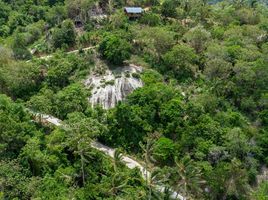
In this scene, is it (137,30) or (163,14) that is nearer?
(137,30)

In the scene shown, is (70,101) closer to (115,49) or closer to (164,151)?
(115,49)

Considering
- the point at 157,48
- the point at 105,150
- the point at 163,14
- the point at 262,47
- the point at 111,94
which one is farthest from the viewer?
the point at 163,14

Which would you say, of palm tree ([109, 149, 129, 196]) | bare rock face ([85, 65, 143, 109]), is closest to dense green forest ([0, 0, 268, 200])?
palm tree ([109, 149, 129, 196])

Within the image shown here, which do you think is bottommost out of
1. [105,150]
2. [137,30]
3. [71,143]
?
[105,150]

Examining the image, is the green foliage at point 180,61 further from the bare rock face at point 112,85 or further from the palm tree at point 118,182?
the palm tree at point 118,182

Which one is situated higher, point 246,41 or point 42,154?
point 246,41

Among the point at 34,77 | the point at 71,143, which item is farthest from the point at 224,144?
the point at 34,77

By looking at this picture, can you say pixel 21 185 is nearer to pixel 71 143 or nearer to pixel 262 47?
pixel 71 143

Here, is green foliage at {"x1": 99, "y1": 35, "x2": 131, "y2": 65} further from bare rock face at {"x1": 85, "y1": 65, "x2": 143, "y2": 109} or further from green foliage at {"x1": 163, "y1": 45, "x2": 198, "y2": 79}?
green foliage at {"x1": 163, "y1": 45, "x2": 198, "y2": 79}
